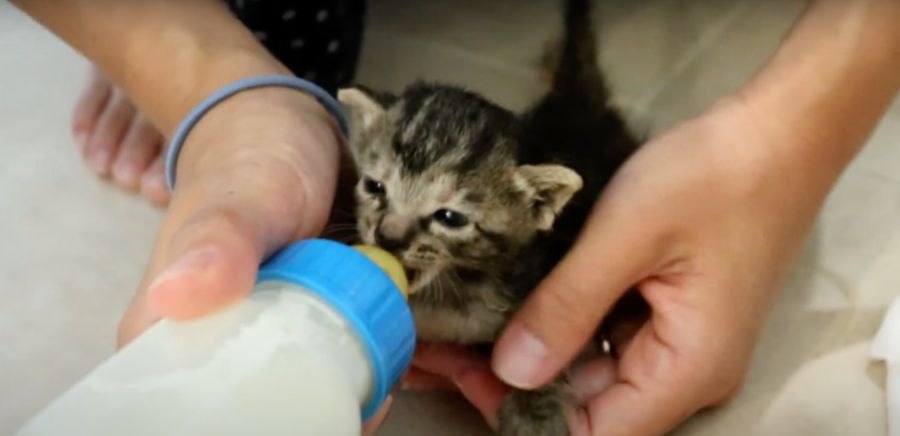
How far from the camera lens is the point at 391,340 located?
649 mm

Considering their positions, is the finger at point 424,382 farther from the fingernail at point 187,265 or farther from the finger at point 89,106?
the finger at point 89,106

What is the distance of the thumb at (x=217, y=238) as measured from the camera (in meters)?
0.60

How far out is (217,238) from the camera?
2.15ft

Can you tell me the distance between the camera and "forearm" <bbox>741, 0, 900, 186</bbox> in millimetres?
937

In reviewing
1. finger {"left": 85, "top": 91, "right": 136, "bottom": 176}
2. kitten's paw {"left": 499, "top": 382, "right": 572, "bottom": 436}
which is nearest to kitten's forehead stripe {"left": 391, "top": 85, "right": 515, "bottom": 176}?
kitten's paw {"left": 499, "top": 382, "right": 572, "bottom": 436}

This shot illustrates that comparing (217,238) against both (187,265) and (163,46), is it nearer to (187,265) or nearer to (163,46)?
(187,265)

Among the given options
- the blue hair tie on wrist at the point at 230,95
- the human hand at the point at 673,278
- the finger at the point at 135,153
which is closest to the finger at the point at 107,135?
the finger at the point at 135,153

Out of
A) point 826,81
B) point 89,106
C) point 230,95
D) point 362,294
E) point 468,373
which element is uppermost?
point 826,81

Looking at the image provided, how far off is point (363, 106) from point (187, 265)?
285 mm

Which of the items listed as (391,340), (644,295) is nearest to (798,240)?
(644,295)

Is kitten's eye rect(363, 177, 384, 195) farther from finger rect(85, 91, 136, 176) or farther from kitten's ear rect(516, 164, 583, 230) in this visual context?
finger rect(85, 91, 136, 176)

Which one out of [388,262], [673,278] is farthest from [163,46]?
[673,278]

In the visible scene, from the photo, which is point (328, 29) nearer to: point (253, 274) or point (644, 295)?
point (644, 295)

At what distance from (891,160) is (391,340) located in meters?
0.82
